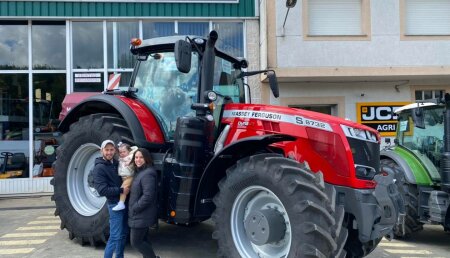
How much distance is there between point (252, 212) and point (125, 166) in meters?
1.62

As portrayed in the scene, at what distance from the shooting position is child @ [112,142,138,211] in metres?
5.11

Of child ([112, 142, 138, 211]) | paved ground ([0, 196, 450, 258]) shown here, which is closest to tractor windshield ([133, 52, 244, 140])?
child ([112, 142, 138, 211])

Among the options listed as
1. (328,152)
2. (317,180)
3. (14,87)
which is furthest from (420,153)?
(14,87)

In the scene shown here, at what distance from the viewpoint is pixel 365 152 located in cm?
492

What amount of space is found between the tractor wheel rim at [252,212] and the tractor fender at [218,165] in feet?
1.47

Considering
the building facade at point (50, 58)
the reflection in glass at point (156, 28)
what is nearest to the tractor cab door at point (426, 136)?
the building facade at point (50, 58)

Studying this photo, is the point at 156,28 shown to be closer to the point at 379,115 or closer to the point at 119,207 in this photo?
the point at 379,115

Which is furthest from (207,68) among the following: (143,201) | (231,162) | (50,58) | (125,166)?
(50,58)

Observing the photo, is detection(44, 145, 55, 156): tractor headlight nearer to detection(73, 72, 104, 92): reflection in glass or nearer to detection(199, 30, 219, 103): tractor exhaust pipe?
detection(73, 72, 104, 92): reflection in glass

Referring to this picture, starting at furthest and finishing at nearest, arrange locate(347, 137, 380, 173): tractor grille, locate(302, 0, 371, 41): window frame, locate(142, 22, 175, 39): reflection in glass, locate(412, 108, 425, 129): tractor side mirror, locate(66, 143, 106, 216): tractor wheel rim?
locate(142, 22, 175, 39): reflection in glass < locate(302, 0, 371, 41): window frame < locate(412, 108, 425, 129): tractor side mirror < locate(66, 143, 106, 216): tractor wheel rim < locate(347, 137, 380, 173): tractor grille

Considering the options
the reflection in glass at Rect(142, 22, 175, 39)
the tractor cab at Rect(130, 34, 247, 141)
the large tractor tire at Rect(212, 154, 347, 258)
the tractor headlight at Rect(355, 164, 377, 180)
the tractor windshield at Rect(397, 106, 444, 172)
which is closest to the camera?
the large tractor tire at Rect(212, 154, 347, 258)

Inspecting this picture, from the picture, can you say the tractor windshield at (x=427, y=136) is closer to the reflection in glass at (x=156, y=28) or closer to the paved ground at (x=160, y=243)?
the paved ground at (x=160, y=243)

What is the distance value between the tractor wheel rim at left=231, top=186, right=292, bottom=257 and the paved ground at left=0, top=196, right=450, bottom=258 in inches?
43.8

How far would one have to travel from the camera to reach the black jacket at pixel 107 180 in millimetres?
5040
